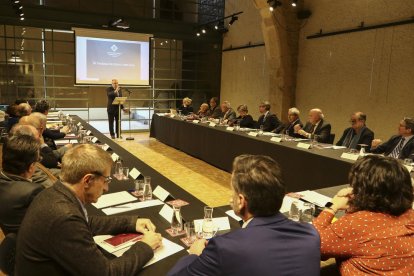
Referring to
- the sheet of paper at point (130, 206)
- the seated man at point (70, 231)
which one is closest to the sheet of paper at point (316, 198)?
the sheet of paper at point (130, 206)

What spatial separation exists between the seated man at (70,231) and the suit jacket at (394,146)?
3.73m

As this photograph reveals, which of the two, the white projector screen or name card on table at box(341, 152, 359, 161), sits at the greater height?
the white projector screen

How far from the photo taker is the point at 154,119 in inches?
364

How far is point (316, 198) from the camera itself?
7.64 feet

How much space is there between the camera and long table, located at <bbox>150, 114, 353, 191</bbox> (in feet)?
13.0

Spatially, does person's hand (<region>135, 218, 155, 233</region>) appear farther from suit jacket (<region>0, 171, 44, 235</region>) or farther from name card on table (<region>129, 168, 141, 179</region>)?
name card on table (<region>129, 168, 141, 179</region>)

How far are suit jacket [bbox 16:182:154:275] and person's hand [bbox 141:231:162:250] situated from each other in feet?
0.64

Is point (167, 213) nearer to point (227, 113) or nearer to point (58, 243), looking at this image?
point (58, 243)

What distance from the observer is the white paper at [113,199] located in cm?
212

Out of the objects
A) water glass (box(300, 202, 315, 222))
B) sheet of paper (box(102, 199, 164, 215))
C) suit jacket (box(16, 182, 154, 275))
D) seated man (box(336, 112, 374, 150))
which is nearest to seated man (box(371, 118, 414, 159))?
seated man (box(336, 112, 374, 150))

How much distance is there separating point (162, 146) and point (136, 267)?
→ 7105mm

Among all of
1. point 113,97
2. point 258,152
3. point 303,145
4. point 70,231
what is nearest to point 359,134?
point 303,145

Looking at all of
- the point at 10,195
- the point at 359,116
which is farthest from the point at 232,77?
the point at 10,195

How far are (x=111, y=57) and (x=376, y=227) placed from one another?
9.46 m
